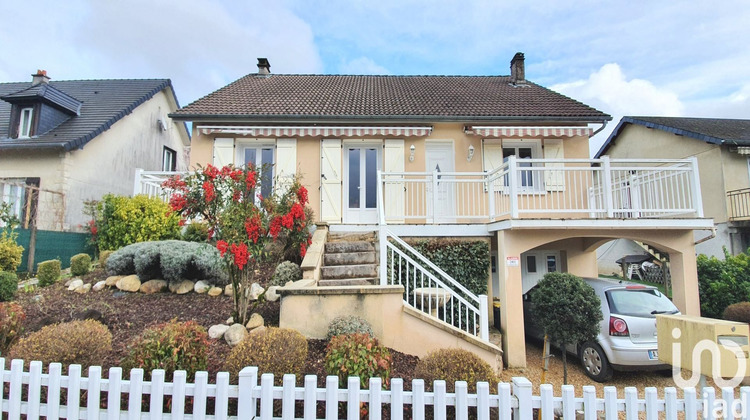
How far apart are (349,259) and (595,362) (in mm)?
5216

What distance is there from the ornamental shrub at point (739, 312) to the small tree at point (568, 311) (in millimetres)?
5012

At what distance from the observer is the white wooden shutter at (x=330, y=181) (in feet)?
36.4

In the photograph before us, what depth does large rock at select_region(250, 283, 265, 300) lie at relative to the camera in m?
6.70

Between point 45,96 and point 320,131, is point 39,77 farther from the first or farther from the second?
point 320,131

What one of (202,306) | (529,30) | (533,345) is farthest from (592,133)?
(202,306)

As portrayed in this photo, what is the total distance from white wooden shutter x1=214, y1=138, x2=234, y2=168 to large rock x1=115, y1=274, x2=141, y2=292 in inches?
193

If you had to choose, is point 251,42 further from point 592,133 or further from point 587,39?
point 592,133

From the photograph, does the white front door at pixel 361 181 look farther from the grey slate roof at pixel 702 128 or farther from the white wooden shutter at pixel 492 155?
the grey slate roof at pixel 702 128

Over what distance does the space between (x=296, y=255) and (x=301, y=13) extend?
25.5 feet

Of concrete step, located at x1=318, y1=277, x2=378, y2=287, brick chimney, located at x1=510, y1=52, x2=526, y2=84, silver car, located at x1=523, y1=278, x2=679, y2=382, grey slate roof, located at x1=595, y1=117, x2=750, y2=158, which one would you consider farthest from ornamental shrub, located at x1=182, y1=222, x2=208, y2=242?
grey slate roof, located at x1=595, y1=117, x2=750, y2=158

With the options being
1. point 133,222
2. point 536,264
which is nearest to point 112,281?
point 133,222

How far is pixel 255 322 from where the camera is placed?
5.47m

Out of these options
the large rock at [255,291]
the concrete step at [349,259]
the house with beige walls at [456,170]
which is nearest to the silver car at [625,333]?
the house with beige walls at [456,170]

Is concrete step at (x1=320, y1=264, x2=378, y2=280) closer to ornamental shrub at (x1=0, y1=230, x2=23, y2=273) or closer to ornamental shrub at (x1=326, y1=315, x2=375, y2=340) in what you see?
ornamental shrub at (x1=326, y1=315, x2=375, y2=340)
